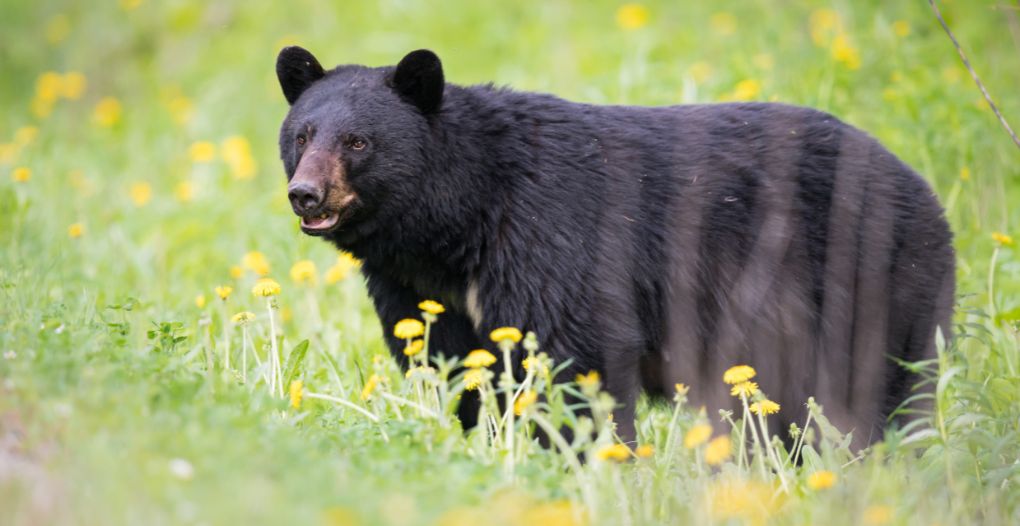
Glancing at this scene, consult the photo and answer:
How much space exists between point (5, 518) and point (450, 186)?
203 cm

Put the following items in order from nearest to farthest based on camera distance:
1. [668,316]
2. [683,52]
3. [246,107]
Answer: [668,316], [683,52], [246,107]

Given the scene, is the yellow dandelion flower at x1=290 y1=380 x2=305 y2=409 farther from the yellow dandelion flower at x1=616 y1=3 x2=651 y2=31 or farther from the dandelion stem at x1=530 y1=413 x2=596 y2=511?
the yellow dandelion flower at x1=616 y1=3 x2=651 y2=31

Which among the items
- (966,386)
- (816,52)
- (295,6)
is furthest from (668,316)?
(295,6)

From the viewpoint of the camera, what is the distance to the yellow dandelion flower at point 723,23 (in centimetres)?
912

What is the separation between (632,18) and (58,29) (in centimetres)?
651

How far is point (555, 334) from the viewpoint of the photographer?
3.88 metres

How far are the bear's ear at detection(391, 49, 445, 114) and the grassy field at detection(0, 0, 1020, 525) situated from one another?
801 millimetres

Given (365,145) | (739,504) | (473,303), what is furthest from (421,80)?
(739,504)

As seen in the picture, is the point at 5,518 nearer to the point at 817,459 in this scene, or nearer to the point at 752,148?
the point at 817,459

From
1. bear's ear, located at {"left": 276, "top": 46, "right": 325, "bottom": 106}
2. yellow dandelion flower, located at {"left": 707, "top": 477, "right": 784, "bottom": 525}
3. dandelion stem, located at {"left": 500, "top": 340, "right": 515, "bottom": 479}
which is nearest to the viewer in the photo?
yellow dandelion flower, located at {"left": 707, "top": 477, "right": 784, "bottom": 525}

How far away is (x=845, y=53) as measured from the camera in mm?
6719

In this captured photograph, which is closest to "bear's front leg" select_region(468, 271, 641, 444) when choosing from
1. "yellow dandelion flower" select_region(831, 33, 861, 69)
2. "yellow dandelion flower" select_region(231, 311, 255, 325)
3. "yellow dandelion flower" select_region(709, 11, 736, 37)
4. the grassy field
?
the grassy field

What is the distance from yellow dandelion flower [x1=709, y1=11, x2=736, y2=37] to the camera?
29.9 ft

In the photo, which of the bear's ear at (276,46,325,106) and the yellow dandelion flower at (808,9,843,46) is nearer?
the bear's ear at (276,46,325,106)
